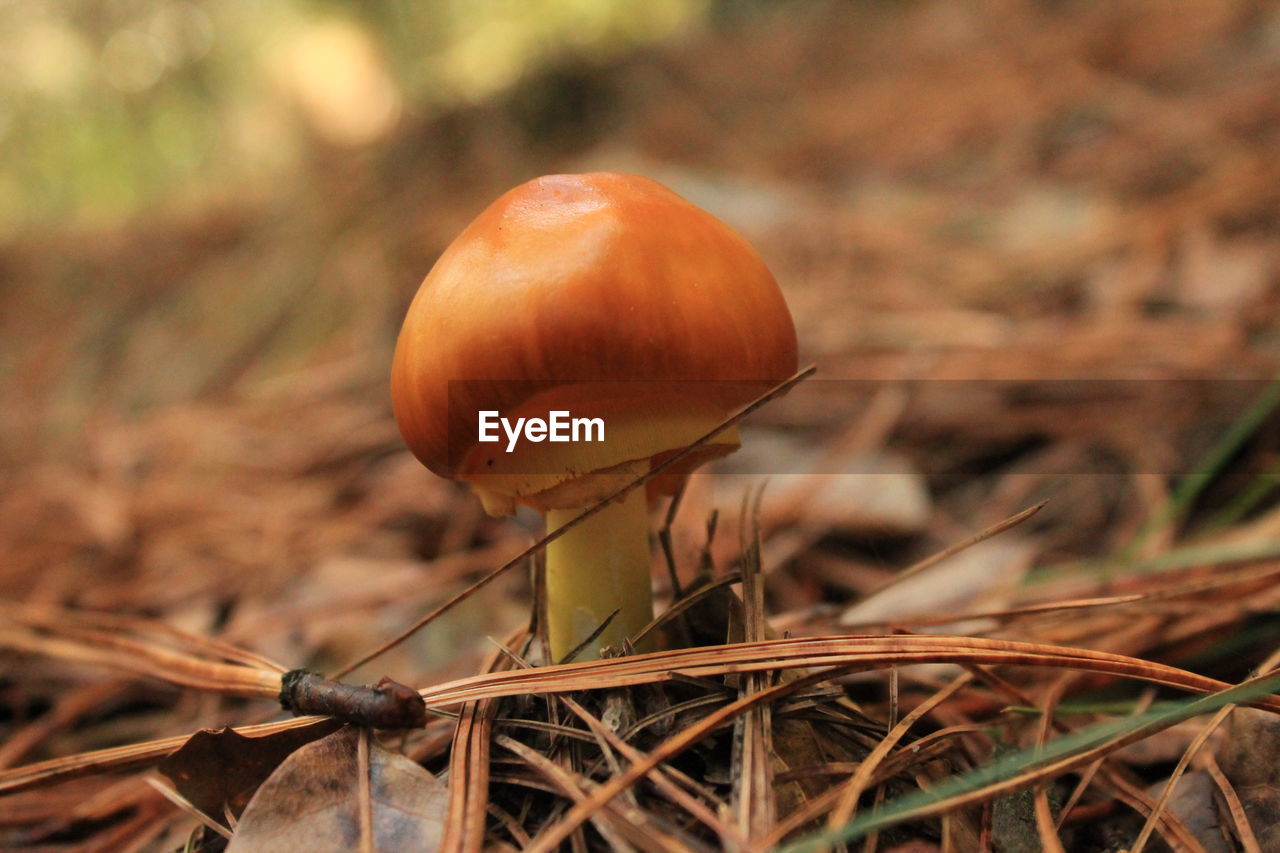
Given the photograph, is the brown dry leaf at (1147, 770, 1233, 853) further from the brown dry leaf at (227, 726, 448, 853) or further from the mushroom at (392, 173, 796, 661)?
the brown dry leaf at (227, 726, 448, 853)

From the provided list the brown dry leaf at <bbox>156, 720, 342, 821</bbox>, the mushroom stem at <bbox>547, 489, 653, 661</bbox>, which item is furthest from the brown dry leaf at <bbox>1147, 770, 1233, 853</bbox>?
the brown dry leaf at <bbox>156, 720, 342, 821</bbox>

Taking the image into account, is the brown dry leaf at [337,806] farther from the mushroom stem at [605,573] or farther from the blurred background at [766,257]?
the blurred background at [766,257]

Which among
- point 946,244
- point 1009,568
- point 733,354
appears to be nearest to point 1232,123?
point 946,244

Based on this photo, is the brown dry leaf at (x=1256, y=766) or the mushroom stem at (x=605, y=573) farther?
the mushroom stem at (x=605, y=573)

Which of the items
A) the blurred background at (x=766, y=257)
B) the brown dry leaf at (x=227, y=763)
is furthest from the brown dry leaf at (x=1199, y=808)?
the brown dry leaf at (x=227, y=763)

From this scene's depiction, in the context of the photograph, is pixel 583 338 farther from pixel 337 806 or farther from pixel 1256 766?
pixel 1256 766

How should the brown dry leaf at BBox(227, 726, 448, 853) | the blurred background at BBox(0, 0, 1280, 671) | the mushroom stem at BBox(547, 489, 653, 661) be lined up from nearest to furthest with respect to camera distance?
the brown dry leaf at BBox(227, 726, 448, 853)
the mushroom stem at BBox(547, 489, 653, 661)
the blurred background at BBox(0, 0, 1280, 671)
